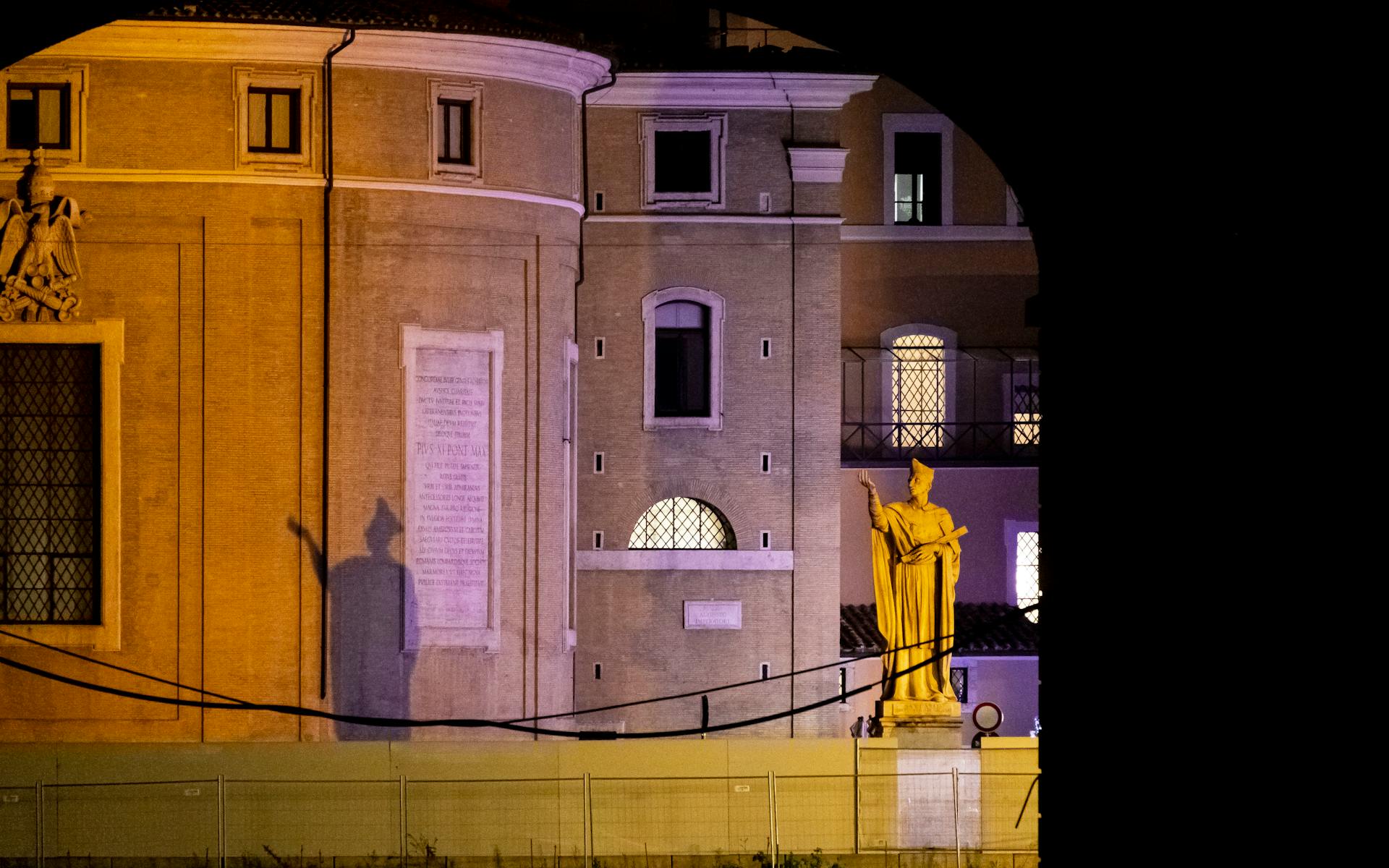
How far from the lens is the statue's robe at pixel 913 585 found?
21.4 meters

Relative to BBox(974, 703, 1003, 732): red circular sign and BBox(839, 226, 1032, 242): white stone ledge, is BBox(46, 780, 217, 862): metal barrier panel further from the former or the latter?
BBox(839, 226, 1032, 242): white stone ledge

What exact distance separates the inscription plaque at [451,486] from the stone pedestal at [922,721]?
6.54 metres

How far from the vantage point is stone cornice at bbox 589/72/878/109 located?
28.5 meters

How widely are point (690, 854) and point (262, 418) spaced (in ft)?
29.8

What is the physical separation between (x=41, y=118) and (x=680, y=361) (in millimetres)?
9957

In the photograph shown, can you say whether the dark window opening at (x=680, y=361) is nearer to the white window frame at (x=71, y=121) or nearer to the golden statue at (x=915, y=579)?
the golden statue at (x=915, y=579)

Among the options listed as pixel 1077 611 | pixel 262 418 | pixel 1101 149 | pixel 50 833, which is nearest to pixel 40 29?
pixel 1101 149

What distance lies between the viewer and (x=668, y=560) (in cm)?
2861

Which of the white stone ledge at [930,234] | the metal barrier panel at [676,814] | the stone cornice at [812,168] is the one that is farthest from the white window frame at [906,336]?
the metal barrier panel at [676,814]

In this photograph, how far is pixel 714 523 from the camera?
95.5 feet

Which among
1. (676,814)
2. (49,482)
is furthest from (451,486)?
(676,814)

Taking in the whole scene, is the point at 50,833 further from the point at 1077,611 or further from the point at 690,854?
the point at 1077,611

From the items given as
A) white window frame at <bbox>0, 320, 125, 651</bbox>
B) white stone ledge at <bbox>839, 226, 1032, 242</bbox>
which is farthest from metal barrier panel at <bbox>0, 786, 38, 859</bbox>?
white stone ledge at <bbox>839, 226, 1032, 242</bbox>

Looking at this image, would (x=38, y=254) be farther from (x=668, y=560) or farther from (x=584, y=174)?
(x=668, y=560)
